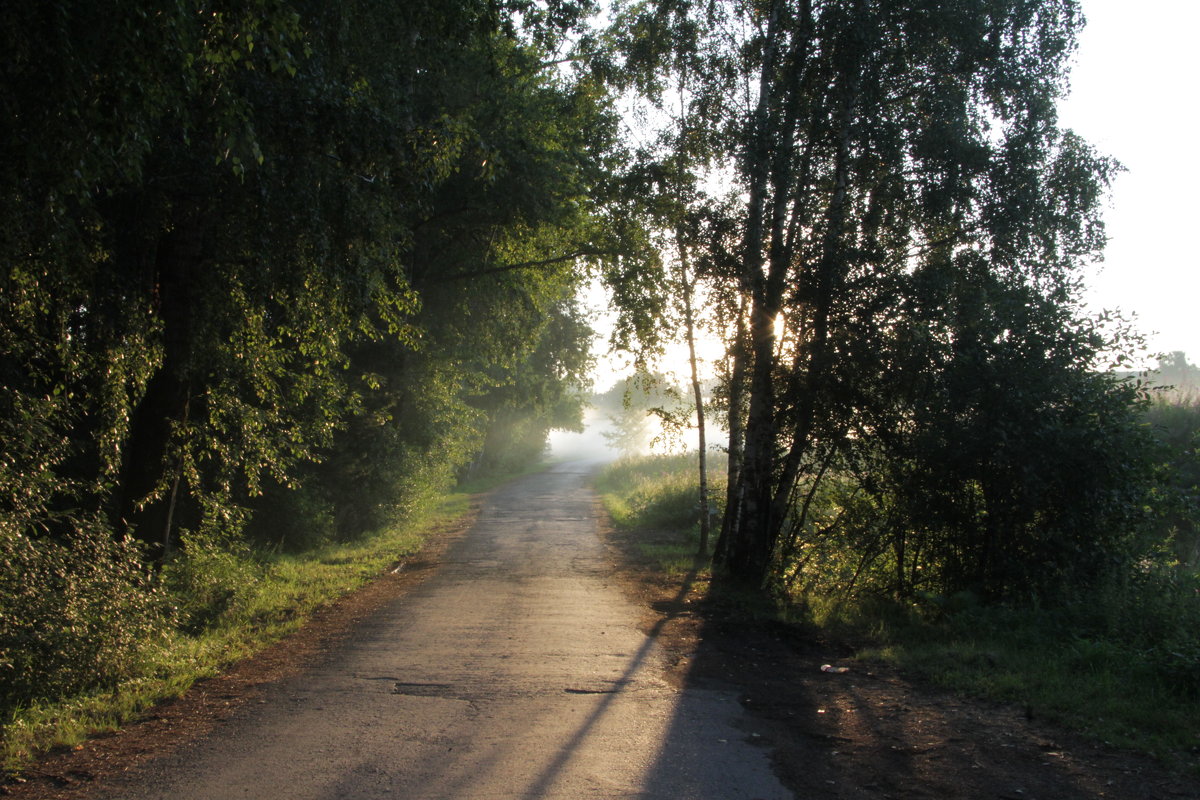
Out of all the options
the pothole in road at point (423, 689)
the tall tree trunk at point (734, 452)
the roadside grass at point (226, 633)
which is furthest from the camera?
the tall tree trunk at point (734, 452)

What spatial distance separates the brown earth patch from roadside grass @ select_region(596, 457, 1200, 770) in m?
0.23

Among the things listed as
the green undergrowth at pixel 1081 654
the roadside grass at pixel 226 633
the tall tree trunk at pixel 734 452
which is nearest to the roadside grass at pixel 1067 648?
the green undergrowth at pixel 1081 654

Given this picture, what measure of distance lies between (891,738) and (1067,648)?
2.84 meters

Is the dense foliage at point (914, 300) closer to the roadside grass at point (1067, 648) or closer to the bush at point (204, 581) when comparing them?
the roadside grass at point (1067, 648)

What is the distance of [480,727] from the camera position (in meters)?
6.06

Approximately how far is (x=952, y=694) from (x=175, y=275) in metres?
8.81

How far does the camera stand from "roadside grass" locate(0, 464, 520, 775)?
5.71 m

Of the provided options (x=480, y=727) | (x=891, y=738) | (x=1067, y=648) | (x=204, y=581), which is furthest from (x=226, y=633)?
(x=1067, y=648)

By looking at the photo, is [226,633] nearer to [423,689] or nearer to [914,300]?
[423,689]

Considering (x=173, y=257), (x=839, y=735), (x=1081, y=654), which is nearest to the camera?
(x=839, y=735)

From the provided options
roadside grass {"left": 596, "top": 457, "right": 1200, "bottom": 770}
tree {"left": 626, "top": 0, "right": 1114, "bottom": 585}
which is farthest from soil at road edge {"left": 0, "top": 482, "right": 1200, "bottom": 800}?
tree {"left": 626, "top": 0, "right": 1114, "bottom": 585}

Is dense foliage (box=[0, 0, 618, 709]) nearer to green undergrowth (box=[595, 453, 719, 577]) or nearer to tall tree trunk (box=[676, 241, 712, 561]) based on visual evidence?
tall tree trunk (box=[676, 241, 712, 561])

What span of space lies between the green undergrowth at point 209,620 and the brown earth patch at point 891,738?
440 cm

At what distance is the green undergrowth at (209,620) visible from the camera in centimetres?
580
